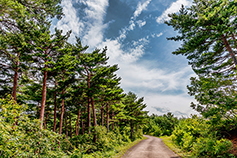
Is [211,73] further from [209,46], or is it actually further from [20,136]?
[20,136]

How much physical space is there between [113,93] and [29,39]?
1073cm

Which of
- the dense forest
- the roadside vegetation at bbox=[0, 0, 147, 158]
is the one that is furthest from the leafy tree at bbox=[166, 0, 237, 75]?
the roadside vegetation at bbox=[0, 0, 147, 158]

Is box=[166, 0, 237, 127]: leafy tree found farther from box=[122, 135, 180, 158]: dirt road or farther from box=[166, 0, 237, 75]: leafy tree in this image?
box=[122, 135, 180, 158]: dirt road

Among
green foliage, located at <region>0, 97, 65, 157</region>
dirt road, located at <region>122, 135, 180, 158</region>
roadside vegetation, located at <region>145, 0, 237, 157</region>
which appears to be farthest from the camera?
dirt road, located at <region>122, 135, 180, 158</region>

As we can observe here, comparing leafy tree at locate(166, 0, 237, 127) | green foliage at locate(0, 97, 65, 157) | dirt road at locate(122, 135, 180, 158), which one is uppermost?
leafy tree at locate(166, 0, 237, 127)

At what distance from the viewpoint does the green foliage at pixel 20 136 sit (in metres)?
4.30

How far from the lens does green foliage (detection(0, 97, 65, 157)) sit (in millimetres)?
4305

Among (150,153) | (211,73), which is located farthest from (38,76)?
(211,73)

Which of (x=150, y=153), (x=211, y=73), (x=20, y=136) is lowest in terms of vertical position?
(x=150, y=153)

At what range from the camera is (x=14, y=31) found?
9.43 m

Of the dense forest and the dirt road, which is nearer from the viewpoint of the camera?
the dense forest

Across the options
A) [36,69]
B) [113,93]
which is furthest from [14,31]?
[113,93]

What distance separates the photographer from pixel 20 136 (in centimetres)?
482

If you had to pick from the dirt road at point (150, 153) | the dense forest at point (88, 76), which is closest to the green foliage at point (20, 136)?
the dense forest at point (88, 76)
